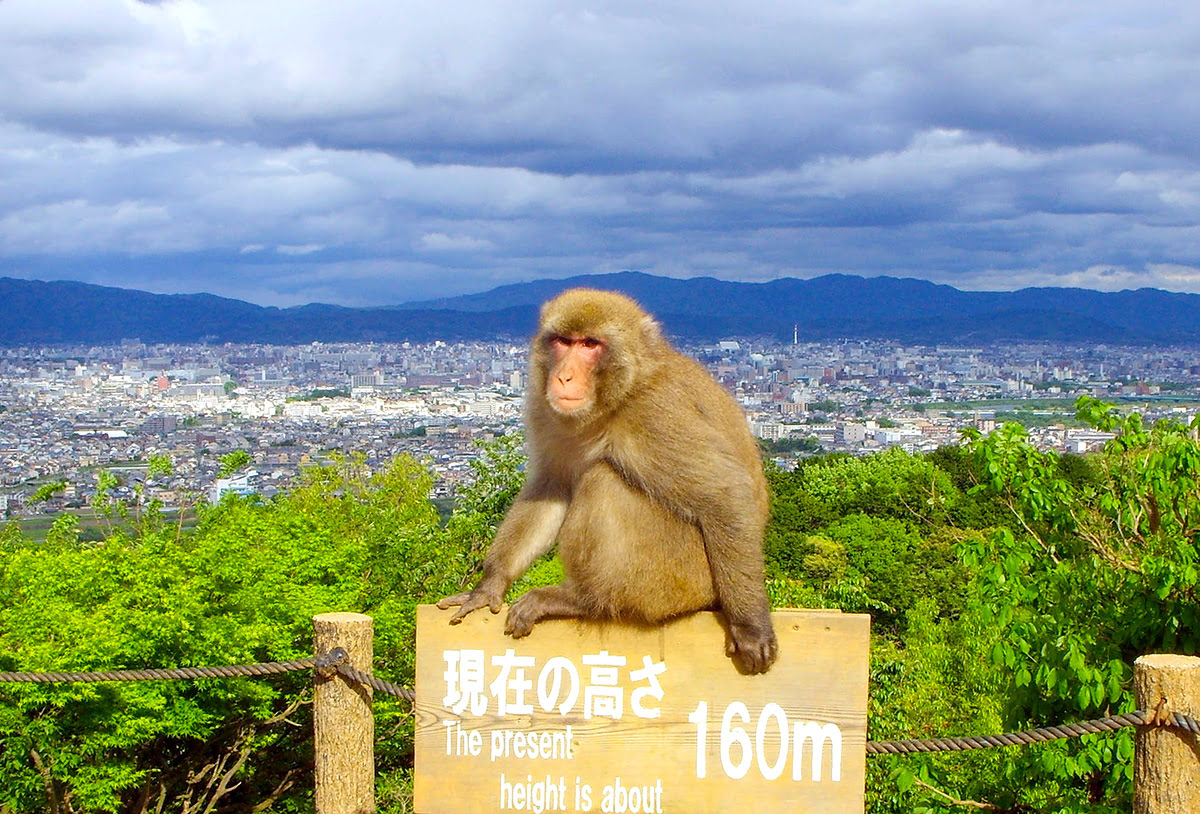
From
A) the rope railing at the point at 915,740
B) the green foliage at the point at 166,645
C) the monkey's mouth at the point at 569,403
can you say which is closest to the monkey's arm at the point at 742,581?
the rope railing at the point at 915,740

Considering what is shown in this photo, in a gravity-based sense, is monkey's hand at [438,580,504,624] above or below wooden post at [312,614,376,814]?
above

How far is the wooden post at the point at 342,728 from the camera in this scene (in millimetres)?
3113

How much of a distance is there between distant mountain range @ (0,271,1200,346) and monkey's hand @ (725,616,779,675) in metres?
40.0

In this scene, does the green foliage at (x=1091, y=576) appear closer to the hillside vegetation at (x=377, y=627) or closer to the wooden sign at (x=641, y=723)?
the hillside vegetation at (x=377, y=627)

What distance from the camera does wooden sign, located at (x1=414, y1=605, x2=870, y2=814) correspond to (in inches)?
117

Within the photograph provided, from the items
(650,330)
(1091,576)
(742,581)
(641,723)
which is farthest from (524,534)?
(1091,576)

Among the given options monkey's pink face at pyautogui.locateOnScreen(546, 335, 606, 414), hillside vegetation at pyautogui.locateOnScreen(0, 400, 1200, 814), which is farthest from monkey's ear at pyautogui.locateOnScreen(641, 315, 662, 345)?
hillside vegetation at pyautogui.locateOnScreen(0, 400, 1200, 814)

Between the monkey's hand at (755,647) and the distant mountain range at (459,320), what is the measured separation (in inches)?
1576

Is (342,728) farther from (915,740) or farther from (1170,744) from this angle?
(1170,744)

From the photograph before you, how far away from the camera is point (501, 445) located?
16047mm

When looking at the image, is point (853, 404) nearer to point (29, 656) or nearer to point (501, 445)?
point (501, 445)

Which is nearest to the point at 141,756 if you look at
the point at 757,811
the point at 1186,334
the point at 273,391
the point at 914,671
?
the point at 757,811

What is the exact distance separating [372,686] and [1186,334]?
109155mm

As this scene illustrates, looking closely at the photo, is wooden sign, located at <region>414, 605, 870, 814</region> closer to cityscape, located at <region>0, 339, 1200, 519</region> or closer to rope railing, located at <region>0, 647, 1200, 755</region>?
rope railing, located at <region>0, 647, 1200, 755</region>
